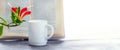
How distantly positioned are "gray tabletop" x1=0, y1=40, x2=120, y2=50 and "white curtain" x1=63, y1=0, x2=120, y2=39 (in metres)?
0.13

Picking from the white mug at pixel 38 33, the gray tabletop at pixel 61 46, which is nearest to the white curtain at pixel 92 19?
the gray tabletop at pixel 61 46

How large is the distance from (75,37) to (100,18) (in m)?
0.21

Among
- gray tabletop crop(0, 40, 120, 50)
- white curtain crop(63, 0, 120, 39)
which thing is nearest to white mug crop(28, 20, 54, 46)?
gray tabletop crop(0, 40, 120, 50)

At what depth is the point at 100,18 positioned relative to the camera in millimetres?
1475

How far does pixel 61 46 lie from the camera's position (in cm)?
125

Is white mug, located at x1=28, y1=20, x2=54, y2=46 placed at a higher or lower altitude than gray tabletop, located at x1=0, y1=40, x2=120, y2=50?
higher

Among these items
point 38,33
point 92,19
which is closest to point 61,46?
point 38,33

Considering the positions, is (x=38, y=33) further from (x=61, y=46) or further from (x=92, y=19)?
(x=92, y=19)

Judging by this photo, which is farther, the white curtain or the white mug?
the white curtain

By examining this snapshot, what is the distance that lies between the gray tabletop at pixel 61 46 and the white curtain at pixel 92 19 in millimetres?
134

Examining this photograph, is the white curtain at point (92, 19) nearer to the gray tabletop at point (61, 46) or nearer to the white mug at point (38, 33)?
the gray tabletop at point (61, 46)

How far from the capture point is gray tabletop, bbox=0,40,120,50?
1198 mm

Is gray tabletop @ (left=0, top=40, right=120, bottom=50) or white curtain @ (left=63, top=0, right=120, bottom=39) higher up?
white curtain @ (left=63, top=0, right=120, bottom=39)

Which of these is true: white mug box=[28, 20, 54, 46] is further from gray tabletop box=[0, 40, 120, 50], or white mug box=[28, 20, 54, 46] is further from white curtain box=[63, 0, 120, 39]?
white curtain box=[63, 0, 120, 39]
